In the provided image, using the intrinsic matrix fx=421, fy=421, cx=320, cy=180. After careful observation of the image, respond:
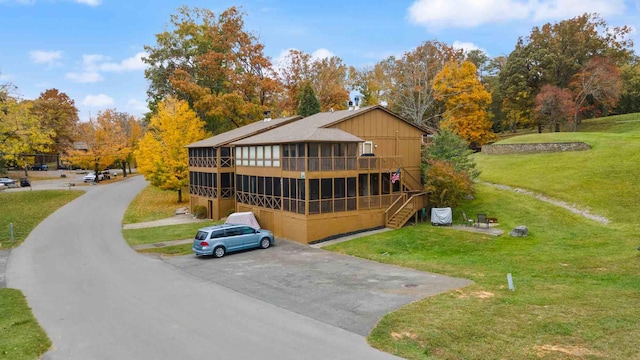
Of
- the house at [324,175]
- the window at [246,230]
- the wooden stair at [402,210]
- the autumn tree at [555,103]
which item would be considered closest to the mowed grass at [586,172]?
the autumn tree at [555,103]

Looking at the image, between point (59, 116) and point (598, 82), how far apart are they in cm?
8829

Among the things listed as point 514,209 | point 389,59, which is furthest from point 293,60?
point 514,209

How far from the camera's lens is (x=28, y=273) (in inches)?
800

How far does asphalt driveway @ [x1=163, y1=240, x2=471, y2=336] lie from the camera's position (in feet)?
45.6

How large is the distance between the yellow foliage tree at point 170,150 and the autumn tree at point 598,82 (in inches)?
1886

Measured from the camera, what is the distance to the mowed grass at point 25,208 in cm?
2962

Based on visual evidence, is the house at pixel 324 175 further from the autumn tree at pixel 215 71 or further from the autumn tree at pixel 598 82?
the autumn tree at pixel 598 82

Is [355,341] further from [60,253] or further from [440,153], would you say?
[440,153]

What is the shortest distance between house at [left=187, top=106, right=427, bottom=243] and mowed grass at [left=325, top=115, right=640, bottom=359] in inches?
97.3

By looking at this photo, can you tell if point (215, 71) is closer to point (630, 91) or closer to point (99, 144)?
point (99, 144)

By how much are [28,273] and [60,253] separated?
14.2 feet

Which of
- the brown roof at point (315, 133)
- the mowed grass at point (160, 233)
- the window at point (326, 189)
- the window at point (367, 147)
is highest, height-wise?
the brown roof at point (315, 133)

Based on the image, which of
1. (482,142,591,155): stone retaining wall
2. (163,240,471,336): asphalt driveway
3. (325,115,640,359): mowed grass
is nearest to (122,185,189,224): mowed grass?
(163,240,471,336): asphalt driveway

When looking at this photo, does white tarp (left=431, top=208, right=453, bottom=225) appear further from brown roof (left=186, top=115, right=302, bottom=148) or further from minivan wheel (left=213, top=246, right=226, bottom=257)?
brown roof (left=186, top=115, right=302, bottom=148)
